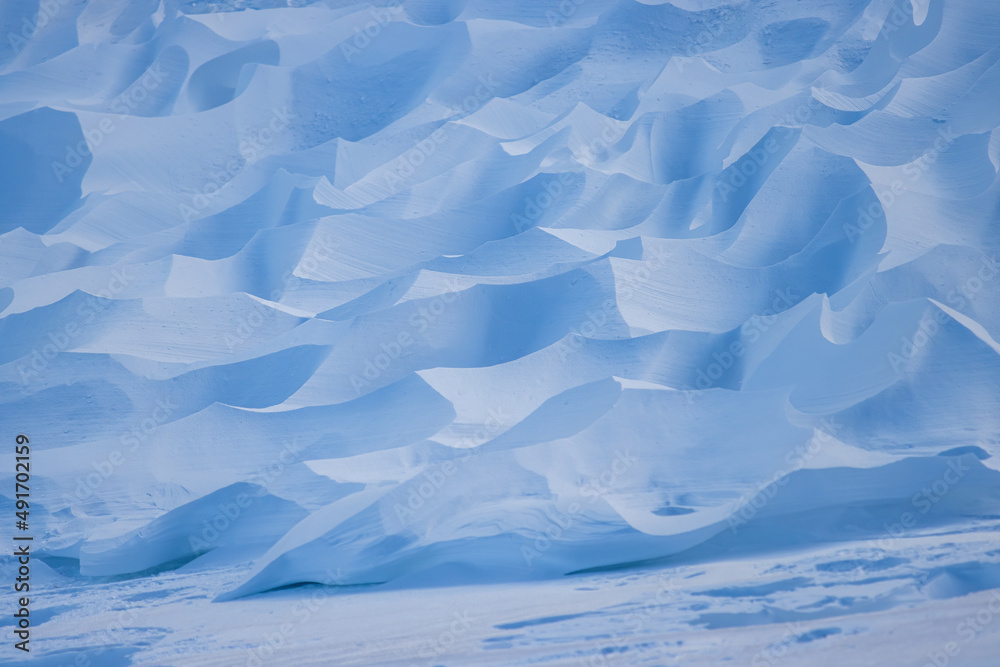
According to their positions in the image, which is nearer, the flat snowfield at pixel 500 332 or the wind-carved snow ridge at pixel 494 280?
the flat snowfield at pixel 500 332

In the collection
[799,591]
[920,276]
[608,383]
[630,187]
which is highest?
[630,187]

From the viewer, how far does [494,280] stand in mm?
Result: 2092

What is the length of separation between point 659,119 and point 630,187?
304 millimetres

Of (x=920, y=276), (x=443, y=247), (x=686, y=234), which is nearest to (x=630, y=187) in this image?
(x=686, y=234)

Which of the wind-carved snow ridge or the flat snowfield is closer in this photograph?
the flat snowfield

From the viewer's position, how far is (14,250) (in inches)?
95.7

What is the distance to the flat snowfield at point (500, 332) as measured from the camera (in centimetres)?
143

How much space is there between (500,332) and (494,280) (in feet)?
0.47

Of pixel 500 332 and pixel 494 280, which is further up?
pixel 494 280

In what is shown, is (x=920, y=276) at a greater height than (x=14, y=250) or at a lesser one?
lesser

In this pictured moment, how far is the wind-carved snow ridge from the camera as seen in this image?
62.9 inches

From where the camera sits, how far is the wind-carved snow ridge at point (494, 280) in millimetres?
1598

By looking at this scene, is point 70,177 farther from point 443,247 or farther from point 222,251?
point 443,247

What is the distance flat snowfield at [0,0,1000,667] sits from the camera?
4.69ft
